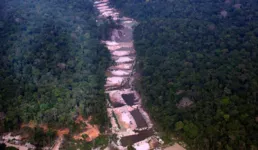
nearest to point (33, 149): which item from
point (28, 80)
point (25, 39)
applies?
point (28, 80)

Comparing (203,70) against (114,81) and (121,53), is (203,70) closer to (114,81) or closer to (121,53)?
(114,81)

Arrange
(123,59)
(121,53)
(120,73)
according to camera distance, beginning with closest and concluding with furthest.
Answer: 1. (120,73)
2. (123,59)
3. (121,53)

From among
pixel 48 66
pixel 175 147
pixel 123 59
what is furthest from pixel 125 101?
pixel 48 66

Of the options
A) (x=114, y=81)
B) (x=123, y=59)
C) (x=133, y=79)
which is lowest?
(x=114, y=81)

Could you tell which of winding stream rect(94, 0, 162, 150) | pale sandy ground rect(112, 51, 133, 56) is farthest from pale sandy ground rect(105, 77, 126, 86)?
pale sandy ground rect(112, 51, 133, 56)

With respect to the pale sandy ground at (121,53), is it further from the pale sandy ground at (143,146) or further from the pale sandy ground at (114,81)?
the pale sandy ground at (143,146)

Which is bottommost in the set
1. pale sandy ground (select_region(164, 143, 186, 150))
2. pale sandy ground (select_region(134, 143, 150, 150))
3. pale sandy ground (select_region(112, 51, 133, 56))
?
pale sandy ground (select_region(134, 143, 150, 150))

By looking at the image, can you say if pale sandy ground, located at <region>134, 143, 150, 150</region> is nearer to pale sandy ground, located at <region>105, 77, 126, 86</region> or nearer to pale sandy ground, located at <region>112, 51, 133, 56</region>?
pale sandy ground, located at <region>105, 77, 126, 86</region>
